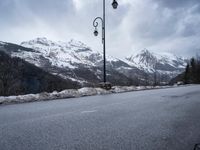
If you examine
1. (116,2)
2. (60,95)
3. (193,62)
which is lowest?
(60,95)

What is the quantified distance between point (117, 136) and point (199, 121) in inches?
106

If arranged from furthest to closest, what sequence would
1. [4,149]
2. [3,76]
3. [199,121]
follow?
[3,76]
[199,121]
[4,149]

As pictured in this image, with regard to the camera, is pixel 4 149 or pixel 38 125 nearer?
pixel 4 149

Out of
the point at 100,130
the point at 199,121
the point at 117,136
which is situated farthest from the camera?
the point at 199,121

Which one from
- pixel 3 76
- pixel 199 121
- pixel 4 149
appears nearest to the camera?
pixel 4 149

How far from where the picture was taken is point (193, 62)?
4045 inches

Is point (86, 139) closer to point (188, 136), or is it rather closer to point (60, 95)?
point (188, 136)

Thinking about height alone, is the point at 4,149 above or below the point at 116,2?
below

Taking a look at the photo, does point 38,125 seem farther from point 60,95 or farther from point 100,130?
point 60,95

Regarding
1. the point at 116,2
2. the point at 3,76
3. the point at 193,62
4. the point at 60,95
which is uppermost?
the point at 193,62

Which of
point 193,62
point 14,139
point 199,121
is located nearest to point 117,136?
point 14,139

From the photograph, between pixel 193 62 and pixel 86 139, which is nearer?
pixel 86 139

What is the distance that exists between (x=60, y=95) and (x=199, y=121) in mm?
9299

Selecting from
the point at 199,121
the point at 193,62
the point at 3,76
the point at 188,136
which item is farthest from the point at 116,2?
the point at 193,62
